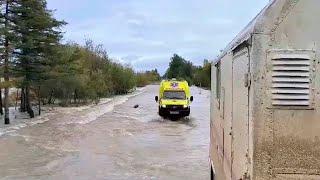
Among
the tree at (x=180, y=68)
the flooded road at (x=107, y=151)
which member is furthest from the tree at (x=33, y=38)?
the tree at (x=180, y=68)

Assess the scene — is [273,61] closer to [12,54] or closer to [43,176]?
[43,176]

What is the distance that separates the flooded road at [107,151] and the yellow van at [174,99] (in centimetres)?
336

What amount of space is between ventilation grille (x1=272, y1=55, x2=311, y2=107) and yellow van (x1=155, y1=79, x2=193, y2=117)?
37346mm

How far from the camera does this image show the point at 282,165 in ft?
12.2

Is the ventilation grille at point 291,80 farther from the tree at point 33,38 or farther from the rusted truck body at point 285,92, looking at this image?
the tree at point 33,38

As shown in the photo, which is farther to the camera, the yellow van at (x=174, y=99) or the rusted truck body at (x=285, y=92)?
the yellow van at (x=174, y=99)

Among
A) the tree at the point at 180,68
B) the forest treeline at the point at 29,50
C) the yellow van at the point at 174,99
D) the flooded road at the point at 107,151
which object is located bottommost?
the flooded road at the point at 107,151

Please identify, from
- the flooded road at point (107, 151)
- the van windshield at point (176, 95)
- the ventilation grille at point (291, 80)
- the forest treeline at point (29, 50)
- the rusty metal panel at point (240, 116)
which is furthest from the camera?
the van windshield at point (176, 95)

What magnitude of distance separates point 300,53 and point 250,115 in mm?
544

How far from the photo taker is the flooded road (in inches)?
680

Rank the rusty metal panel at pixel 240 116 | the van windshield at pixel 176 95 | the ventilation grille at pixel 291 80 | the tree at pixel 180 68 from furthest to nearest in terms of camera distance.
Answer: the tree at pixel 180 68 < the van windshield at pixel 176 95 < the rusty metal panel at pixel 240 116 < the ventilation grille at pixel 291 80

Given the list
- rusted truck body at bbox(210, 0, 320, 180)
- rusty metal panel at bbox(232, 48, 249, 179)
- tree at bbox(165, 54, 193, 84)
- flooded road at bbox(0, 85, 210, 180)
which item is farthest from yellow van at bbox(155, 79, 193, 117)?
tree at bbox(165, 54, 193, 84)

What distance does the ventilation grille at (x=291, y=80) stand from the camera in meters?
3.61

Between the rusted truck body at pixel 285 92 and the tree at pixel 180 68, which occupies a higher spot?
the tree at pixel 180 68
